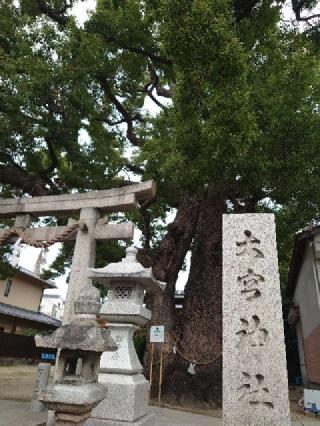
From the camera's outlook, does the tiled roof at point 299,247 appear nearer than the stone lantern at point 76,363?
No

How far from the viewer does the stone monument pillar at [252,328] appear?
4.69m

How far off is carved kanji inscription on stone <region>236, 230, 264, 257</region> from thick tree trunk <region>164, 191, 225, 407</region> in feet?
16.2

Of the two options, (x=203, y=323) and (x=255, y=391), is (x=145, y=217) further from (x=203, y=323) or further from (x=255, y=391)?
(x=255, y=391)

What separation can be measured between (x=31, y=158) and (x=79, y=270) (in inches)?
191

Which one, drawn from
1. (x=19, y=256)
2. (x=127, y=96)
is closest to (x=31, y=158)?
(x=19, y=256)

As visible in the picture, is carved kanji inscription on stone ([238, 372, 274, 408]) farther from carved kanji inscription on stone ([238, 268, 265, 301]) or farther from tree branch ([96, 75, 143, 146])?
tree branch ([96, 75, 143, 146])

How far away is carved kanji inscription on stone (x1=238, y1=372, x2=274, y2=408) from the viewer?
4.70 metres

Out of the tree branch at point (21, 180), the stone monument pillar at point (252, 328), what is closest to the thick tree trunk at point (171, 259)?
the tree branch at point (21, 180)

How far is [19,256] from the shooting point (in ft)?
27.0

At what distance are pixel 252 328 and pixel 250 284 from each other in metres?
0.67

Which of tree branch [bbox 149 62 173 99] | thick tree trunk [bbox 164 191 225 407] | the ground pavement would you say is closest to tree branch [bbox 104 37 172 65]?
tree branch [bbox 149 62 173 99]

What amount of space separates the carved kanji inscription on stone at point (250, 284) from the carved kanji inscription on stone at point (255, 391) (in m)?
1.12

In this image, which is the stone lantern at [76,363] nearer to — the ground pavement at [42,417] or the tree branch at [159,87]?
the ground pavement at [42,417]

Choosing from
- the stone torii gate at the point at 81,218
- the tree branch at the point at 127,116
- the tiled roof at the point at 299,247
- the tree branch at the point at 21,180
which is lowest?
the stone torii gate at the point at 81,218
